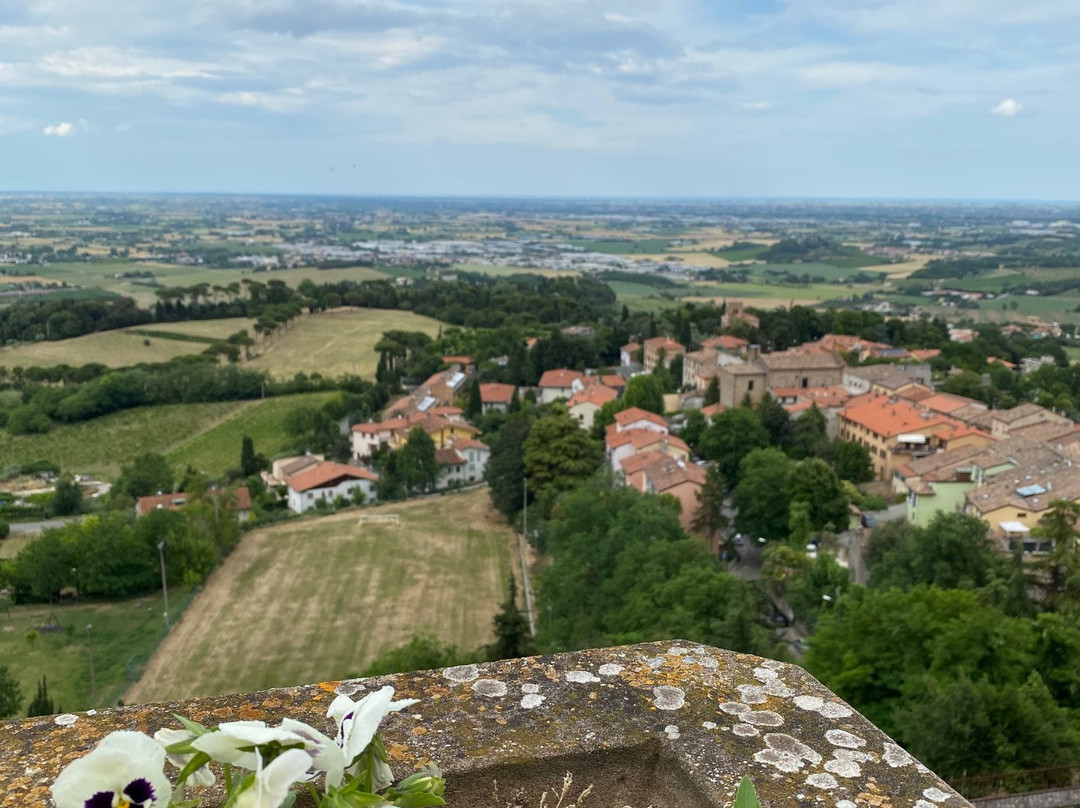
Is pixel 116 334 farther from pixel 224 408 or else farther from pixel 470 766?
pixel 470 766

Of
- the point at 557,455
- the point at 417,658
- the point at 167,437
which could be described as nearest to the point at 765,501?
the point at 557,455

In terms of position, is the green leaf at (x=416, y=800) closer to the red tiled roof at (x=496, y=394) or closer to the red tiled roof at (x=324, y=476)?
the red tiled roof at (x=324, y=476)

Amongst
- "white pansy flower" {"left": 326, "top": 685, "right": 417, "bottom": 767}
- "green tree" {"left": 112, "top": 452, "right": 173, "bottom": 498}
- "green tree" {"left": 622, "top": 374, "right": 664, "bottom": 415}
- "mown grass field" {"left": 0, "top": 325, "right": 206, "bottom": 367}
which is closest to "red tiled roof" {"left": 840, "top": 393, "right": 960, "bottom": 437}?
"green tree" {"left": 622, "top": 374, "right": 664, "bottom": 415}

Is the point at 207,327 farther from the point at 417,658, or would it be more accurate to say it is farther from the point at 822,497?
the point at 417,658

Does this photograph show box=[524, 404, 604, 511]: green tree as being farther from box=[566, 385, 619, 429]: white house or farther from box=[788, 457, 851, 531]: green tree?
box=[566, 385, 619, 429]: white house

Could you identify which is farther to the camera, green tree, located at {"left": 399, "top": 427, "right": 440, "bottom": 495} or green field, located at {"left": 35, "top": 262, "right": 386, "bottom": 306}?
green field, located at {"left": 35, "top": 262, "right": 386, "bottom": 306}

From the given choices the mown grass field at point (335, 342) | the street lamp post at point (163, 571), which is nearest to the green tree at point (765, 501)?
the street lamp post at point (163, 571)
